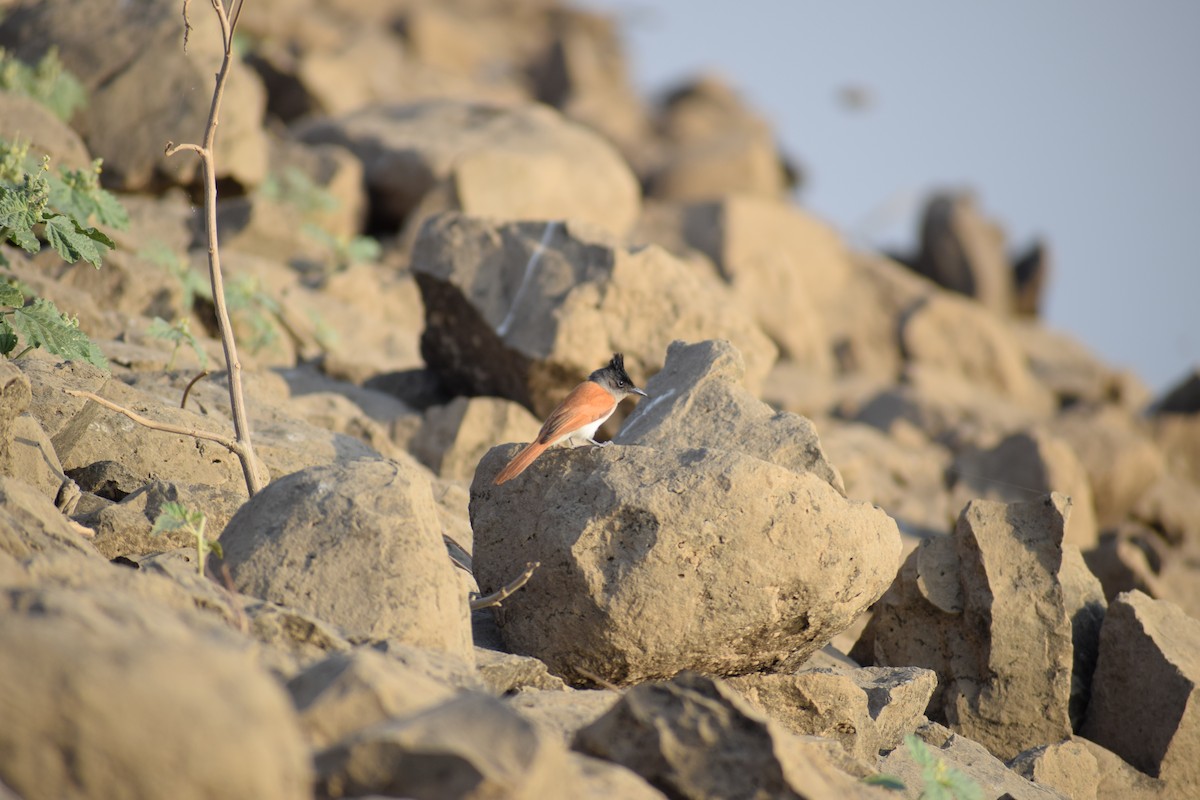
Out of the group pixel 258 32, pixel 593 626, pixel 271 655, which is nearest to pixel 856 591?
pixel 593 626

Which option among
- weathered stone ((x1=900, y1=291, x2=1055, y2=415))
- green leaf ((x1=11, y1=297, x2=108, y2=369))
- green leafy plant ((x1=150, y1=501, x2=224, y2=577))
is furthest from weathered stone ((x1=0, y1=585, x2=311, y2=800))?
weathered stone ((x1=900, y1=291, x2=1055, y2=415))

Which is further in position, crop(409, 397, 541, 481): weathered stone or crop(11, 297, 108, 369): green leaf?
crop(409, 397, 541, 481): weathered stone

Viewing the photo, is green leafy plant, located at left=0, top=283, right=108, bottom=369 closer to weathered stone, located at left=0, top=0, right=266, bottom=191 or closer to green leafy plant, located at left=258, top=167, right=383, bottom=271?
weathered stone, located at left=0, top=0, right=266, bottom=191

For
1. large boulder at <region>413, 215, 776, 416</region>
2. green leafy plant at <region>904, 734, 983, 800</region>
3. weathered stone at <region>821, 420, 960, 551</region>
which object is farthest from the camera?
weathered stone at <region>821, 420, 960, 551</region>

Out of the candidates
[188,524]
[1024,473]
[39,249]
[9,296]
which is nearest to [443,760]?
[188,524]

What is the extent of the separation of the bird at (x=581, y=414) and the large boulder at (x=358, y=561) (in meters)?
0.95

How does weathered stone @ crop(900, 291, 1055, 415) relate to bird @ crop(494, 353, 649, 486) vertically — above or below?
below

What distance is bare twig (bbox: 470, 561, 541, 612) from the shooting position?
5.12 metres

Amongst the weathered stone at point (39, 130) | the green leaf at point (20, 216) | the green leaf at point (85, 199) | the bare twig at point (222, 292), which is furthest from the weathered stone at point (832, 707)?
the weathered stone at point (39, 130)

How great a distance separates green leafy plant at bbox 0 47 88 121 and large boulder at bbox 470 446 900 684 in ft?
26.6

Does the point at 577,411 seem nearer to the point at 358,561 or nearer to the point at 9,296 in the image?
the point at 358,561

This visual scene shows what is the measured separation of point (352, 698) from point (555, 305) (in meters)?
6.08

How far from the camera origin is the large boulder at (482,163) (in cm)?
1495

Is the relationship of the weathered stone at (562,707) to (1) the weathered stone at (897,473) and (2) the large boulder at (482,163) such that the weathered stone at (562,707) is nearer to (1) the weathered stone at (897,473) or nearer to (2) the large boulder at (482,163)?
(1) the weathered stone at (897,473)
